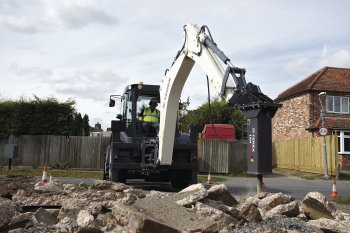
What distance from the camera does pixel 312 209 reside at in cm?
735

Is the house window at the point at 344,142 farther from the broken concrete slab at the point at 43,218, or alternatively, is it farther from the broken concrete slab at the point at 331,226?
the broken concrete slab at the point at 43,218

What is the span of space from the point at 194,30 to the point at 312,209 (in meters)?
4.56

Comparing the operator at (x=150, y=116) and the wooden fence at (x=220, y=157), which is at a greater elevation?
the operator at (x=150, y=116)

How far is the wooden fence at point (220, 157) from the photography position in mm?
25156

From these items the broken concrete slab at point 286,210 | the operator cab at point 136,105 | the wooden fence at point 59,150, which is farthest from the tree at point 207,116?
the broken concrete slab at point 286,210

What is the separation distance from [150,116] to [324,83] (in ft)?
82.5

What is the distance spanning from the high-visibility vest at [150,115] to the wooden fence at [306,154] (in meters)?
15.1

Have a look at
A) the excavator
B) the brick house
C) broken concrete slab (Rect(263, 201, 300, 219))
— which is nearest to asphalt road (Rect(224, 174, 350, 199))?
the excavator

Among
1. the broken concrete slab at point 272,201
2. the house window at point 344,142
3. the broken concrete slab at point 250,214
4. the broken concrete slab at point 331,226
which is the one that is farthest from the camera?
the house window at point 344,142

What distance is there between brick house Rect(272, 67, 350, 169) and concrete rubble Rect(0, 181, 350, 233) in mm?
25164

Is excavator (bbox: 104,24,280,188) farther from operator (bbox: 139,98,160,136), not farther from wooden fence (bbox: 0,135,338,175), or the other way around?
wooden fence (bbox: 0,135,338,175)

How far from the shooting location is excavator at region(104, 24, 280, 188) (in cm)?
668

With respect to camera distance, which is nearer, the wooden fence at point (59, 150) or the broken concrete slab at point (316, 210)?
the broken concrete slab at point (316, 210)

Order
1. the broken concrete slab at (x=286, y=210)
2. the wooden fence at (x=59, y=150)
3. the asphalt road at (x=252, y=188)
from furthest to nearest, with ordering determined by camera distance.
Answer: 1. the wooden fence at (x=59, y=150)
2. the asphalt road at (x=252, y=188)
3. the broken concrete slab at (x=286, y=210)
